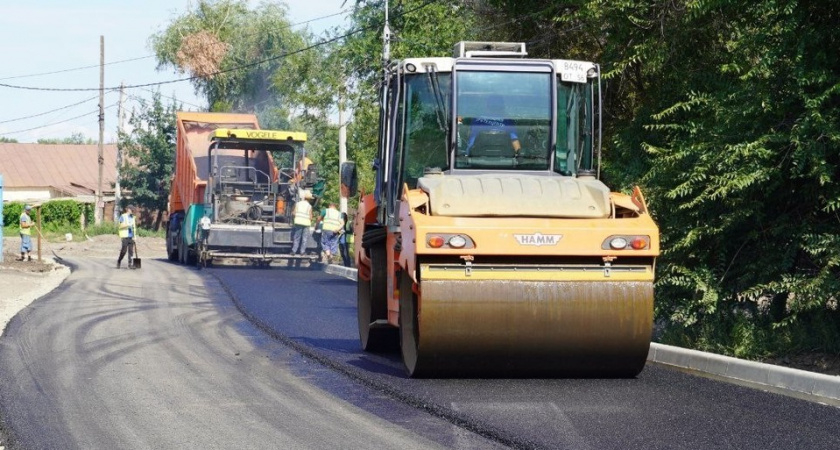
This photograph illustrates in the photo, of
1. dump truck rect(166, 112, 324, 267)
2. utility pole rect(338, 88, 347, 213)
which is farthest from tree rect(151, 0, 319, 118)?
dump truck rect(166, 112, 324, 267)

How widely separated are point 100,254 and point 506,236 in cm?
3165

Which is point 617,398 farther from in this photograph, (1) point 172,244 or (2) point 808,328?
(1) point 172,244

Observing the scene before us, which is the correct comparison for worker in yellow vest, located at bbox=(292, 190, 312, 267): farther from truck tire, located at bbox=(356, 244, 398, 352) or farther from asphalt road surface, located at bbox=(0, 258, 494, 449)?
truck tire, located at bbox=(356, 244, 398, 352)

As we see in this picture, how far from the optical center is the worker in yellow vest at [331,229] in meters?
26.6

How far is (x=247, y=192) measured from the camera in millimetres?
27344

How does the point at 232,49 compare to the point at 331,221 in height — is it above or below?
above

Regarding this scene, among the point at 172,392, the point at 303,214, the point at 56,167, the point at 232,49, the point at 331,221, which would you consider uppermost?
the point at 232,49

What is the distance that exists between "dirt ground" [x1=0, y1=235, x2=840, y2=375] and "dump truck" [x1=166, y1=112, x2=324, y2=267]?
11.6ft

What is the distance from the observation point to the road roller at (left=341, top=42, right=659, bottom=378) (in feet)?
27.6

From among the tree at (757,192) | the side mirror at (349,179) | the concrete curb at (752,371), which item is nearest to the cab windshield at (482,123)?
the side mirror at (349,179)

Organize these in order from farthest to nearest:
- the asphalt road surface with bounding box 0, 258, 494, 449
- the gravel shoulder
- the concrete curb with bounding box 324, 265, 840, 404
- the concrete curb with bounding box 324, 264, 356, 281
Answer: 1. the concrete curb with bounding box 324, 264, 356, 281
2. the gravel shoulder
3. the concrete curb with bounding box 324, 265, 840, 404
4. the asphalt road surface with bounding box 0, 258, 494, 449

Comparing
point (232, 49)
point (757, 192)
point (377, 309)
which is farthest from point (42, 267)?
point (232, 49)

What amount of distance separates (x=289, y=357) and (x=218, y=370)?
916mm

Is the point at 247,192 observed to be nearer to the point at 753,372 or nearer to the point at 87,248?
the point at 87,248
